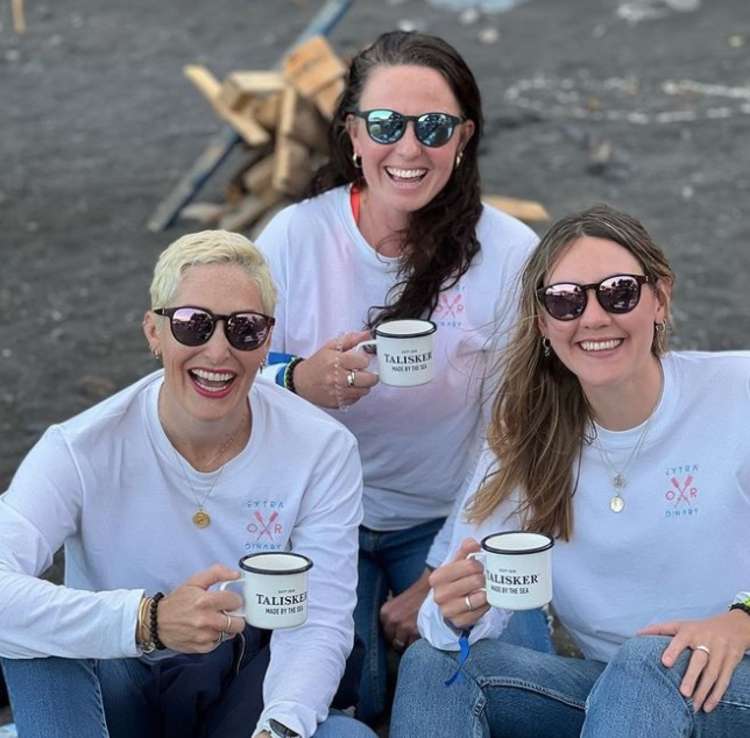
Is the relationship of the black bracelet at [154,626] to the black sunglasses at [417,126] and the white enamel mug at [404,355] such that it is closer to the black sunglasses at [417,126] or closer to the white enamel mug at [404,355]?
the white enamel mug at [404,355]

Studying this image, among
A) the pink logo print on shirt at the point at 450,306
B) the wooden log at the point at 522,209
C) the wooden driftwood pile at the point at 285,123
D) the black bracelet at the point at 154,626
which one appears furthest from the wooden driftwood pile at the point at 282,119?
the black bracelet at the point at 154,626

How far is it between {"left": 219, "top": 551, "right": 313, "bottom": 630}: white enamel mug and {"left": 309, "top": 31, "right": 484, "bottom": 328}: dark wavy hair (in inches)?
45.9

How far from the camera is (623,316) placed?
10.6 ft

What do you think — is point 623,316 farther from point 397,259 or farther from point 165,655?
point 165,655

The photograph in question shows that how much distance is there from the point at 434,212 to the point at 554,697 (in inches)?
57.3

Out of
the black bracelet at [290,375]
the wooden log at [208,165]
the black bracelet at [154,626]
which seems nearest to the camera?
the black bracelet at [154,626]

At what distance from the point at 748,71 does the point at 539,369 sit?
7743mm

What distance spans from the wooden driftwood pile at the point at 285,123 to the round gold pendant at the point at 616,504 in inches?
181

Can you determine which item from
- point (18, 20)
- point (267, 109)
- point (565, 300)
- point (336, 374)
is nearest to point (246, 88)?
point (267, 109)

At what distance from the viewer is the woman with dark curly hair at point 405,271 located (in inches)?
158

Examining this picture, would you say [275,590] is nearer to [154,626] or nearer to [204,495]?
[154,626]

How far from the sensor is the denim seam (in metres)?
3.31

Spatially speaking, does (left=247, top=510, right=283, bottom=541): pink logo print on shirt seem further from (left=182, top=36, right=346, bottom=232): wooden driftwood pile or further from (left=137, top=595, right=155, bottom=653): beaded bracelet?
(left=182, top=36, right=346, bottom=232): wooden driftwood pile

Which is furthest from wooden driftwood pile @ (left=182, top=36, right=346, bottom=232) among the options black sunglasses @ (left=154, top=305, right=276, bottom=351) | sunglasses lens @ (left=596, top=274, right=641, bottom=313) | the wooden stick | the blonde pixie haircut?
the wooden stick
